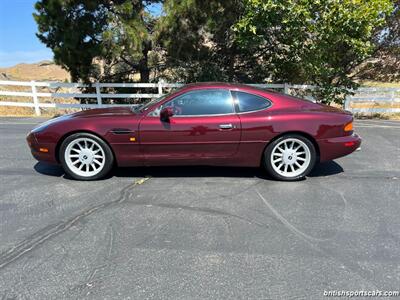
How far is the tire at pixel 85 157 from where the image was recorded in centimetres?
491

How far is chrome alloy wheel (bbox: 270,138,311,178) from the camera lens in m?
5.01

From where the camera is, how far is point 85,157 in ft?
16.3

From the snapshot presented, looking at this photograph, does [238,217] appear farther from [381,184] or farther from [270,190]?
[381,184]

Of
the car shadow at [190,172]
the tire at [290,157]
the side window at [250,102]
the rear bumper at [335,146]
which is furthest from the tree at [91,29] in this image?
the rear bumper at [335,146]

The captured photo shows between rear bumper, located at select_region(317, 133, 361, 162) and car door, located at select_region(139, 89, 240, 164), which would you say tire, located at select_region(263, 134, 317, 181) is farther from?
car door, located at select_region(139, 89, 240, 164)

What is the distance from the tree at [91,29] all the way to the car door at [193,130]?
6.49 meters

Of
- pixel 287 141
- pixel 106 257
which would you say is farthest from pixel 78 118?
pixel 287 141

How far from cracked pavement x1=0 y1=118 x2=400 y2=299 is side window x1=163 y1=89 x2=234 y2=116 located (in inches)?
38.8

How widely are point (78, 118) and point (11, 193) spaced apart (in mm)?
1307

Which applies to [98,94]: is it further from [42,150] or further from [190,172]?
[190,172]

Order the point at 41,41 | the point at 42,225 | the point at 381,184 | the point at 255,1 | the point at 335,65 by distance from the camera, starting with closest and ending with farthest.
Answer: the point at 42,225 < the point at 381,184 < the point at 255,1 < the point at 41,41 < the point at 335,65

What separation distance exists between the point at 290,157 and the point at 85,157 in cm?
291

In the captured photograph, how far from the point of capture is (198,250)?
3.14 m

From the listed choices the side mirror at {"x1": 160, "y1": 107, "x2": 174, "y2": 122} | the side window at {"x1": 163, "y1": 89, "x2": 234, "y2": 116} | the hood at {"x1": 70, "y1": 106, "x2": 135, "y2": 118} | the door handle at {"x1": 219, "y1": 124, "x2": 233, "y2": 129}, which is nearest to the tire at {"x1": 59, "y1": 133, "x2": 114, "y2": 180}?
the hood at {"x1": 70, "y1": 106, "x2": 135, "y2": 118}
